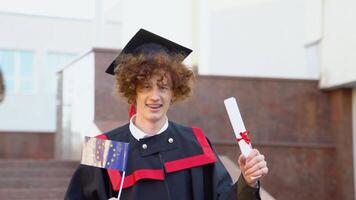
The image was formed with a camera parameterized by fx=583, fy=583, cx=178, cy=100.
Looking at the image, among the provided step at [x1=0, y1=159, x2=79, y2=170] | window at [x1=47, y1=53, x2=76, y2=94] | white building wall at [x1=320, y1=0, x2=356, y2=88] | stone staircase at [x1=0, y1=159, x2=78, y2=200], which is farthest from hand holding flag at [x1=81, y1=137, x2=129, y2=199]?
window at [x1=47, y1=53, x2=76, y2=94]

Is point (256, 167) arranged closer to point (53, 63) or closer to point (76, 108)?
point (76, 108)

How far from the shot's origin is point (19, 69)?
21.6 meters

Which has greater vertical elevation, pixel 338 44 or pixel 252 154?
pixel 338 44

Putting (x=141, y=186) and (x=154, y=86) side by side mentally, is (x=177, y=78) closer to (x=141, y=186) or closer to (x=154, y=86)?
(x=154, y=86)

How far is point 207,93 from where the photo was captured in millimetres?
8844

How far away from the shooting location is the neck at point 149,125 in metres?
2.53

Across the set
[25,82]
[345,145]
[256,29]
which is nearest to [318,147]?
[345,145]

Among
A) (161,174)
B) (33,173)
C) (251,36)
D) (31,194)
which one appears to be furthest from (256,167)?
(251,36)

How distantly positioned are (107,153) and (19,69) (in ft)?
65.7

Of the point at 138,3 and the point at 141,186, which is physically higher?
the point at 138,3

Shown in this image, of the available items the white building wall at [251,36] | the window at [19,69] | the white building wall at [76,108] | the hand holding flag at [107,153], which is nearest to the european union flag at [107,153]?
the hand holding flag at [107,153]

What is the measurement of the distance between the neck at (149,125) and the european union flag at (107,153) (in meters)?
0.18

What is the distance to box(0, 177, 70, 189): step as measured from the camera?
759cm

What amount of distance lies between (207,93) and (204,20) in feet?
14.1
